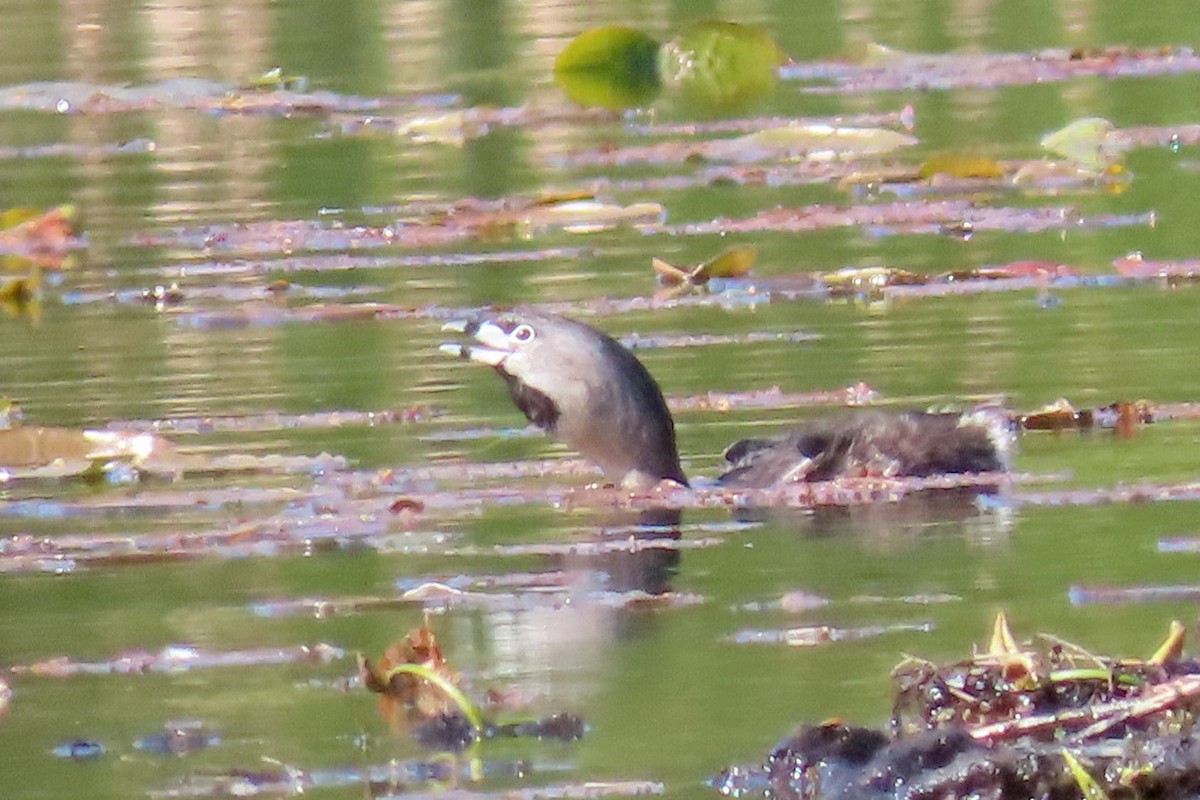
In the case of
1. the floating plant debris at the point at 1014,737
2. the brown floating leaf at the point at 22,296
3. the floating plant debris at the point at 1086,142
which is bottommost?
the floating plant debris at the point at 1086,142

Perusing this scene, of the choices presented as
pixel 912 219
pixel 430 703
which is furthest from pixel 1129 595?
pixel 912 219

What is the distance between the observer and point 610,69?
1575 cm

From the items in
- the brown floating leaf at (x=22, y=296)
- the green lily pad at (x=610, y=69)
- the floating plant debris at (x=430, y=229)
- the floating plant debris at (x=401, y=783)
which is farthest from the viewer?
the green lily pad at (x=610, y=69)

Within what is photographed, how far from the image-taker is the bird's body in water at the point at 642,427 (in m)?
6.85

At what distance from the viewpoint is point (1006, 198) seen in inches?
437

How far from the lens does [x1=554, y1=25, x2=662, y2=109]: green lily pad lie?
1510cm

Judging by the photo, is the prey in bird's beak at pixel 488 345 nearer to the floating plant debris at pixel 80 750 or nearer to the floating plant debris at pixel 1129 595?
the floating plant debris at pixel 1129 595

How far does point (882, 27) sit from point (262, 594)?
1208 centimetres

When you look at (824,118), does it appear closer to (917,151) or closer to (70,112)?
(917,151)

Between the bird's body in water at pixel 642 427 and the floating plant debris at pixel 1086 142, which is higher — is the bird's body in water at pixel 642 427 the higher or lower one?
the higher one

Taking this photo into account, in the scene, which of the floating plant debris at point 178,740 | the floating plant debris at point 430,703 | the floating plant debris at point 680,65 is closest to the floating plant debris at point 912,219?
the floating plant debris at point 680,65

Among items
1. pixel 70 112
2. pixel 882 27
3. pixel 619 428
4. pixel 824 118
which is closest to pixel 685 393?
pixel 619 428

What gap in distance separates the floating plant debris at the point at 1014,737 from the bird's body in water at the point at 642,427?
2.29 m

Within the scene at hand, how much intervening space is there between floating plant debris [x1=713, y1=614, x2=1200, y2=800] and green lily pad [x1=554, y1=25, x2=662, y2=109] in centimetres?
1061
